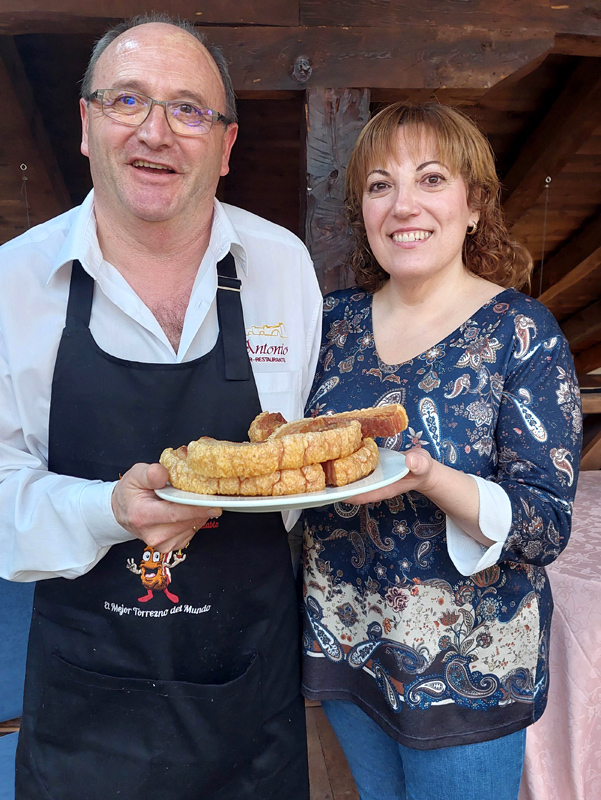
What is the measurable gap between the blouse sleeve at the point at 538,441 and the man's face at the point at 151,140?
2.79 feet

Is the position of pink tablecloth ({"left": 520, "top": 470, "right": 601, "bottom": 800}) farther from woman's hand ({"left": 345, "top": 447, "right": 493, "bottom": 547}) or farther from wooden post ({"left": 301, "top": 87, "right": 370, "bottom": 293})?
wooden post ({"left": 301, "top": 87, "right": 370, "bottom": 293})

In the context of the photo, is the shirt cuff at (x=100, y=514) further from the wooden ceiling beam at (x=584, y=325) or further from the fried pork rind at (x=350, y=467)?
the wooden ceiling beam at (x=584, y=325)

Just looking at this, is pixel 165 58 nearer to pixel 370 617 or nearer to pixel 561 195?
pixel 370 617

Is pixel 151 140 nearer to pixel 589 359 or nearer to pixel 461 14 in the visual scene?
pixel 461 14

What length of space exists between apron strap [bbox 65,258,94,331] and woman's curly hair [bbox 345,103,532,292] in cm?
77

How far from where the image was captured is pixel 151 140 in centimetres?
138

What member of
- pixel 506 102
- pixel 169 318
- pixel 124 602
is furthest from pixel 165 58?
pixel 506 102

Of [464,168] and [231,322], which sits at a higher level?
[464,168]

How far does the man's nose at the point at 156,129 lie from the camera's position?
1.39 meters

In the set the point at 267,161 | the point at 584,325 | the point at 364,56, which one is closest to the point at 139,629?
the point at 364,56

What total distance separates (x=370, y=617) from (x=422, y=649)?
15 cm

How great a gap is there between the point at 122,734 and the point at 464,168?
1.60m

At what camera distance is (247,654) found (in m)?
1.51

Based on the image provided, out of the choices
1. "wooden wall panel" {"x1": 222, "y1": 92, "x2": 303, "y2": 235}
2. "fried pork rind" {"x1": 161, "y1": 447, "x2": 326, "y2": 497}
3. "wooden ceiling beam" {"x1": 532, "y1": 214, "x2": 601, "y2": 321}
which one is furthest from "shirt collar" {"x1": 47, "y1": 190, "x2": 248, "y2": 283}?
"wooden ceiling beam" {"x1": 532, "y1": 214, "x2": 601, "y2": 321}
